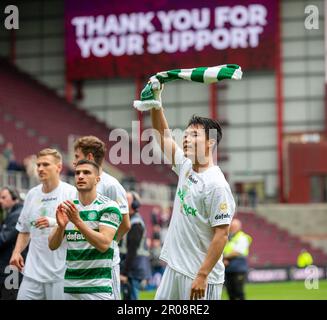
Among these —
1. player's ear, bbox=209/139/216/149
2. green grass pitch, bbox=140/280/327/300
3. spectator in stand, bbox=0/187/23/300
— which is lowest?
green grass pitch, bbox=140/280/327/300

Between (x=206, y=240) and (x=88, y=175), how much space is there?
1.11 m

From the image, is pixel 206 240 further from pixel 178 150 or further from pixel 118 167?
pixel 118 167

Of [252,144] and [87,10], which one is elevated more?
[87,10]

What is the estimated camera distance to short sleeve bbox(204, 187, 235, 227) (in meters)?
7.04

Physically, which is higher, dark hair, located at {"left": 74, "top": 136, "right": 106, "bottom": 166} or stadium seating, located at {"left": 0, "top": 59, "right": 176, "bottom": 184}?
stadium seating, located at {"left": 0, "top": 59, "right": 176, "bottom": 184}

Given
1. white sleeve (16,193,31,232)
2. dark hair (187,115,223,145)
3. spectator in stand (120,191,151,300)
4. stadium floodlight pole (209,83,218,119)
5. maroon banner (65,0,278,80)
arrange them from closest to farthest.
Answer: dark hair (187,115,223,145), white sleeve (16,193,31,232), spectator in stand (120,191,151,300), maroon banner (65,0,278,80), stadium floodlight pole (209,83,218,119)

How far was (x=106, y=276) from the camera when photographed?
7.61 metres

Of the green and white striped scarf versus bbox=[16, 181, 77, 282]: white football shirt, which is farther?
bbox=[16, 181, 77, 282]: white football shirt

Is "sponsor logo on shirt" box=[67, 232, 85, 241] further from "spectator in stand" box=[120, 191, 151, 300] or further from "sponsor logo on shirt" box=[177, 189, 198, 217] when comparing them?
"spectator in stand" box=[120, 191, 151, 300]

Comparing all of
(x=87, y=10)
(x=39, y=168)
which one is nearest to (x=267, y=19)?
(x=87, y=10)

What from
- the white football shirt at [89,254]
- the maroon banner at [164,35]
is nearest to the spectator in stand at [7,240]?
the white football shirt at [89,254]

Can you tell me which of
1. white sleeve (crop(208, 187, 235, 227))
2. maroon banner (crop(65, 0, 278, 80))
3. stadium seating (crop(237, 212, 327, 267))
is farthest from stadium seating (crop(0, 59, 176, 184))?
white sleeve (crop(208, 187, 235, 227))

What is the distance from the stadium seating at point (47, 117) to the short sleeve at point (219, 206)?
26.6m

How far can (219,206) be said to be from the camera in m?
7.05
